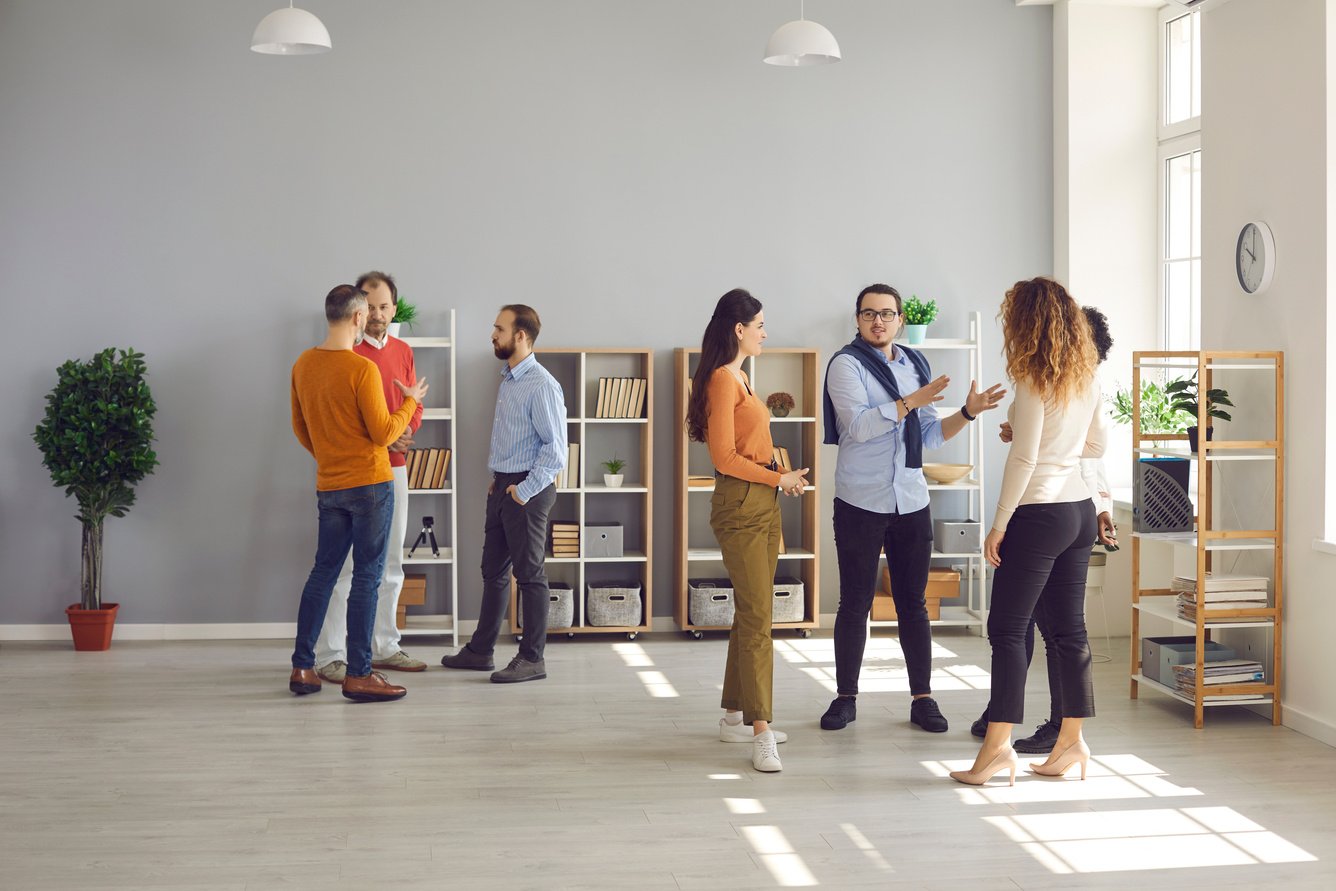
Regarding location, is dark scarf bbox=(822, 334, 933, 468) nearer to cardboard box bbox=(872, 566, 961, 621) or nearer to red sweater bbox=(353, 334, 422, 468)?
red sweater bbox=(353, 334, 422, 468)

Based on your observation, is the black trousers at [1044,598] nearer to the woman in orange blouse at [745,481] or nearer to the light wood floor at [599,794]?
the light wood floor at [599,794]

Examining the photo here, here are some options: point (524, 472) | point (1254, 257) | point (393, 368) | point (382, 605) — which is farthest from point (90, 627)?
point (1254, 257)

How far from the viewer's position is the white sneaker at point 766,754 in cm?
437

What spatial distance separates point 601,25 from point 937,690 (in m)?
4.09

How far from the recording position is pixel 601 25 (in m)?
7.01

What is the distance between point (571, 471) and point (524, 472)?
120cm

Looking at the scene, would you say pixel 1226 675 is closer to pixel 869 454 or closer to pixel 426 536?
pixel 869 454

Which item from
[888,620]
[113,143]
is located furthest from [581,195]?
[888,620]

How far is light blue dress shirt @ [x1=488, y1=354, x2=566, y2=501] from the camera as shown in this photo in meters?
5.58

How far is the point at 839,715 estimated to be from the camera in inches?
196

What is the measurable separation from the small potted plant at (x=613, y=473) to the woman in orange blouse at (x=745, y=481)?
8.16ft

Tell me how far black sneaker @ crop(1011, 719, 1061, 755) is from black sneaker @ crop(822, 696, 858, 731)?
67cm

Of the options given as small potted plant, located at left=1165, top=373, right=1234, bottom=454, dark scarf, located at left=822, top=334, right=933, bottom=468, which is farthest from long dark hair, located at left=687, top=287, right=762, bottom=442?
small potted plant, located at left=1165, top=373, right=1234, bottom=454

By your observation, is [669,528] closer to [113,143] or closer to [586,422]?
[586,422]
